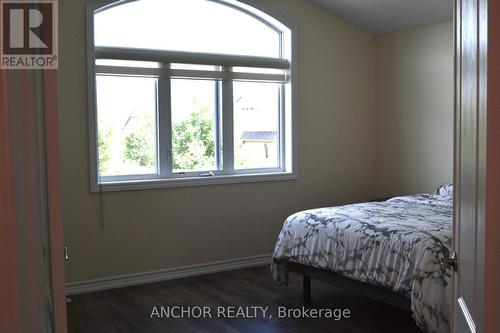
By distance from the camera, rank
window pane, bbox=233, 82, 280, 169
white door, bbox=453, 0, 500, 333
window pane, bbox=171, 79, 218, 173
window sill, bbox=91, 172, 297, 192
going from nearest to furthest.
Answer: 1. white door, bbox=453, 0, 500, 333
2. window sill, bbox=91, 172, 297, 192
3. window pane, bbox=171, 79, 218, 173
4. window pane, bbox=233, 82, 280, 169

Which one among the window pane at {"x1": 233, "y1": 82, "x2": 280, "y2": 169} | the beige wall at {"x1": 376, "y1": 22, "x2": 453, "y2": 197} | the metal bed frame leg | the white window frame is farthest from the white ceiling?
the metal bed frame leg

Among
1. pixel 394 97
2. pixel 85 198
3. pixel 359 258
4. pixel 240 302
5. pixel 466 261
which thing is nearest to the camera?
pixel 466 261

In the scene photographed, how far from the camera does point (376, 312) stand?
3.78 meters

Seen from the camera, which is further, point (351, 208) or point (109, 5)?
point (109, 5)

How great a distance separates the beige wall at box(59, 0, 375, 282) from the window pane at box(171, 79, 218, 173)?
0.86ft

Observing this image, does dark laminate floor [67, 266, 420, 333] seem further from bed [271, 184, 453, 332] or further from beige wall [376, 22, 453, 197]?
beige wall [376, 22, 453, 197]

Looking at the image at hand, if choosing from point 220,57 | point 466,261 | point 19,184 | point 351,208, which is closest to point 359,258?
point 351,208

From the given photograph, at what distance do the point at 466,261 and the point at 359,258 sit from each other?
2006mm

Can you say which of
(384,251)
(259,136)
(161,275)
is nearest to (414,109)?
(259,136)

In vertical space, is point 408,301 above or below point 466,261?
below

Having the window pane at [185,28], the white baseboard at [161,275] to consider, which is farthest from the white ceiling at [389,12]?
the white baseboard at [161,275]

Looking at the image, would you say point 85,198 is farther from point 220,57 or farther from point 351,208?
point 351,208

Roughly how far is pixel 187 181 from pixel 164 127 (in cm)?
50

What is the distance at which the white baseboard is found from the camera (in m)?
4.34
